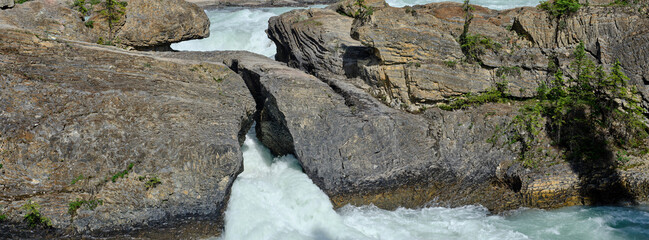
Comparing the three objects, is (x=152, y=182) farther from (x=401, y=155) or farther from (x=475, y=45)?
(x=475, y=45)

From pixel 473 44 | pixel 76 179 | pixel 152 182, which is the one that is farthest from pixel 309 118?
pixel 473 44

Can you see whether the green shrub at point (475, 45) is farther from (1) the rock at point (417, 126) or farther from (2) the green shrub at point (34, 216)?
(2) the green shrub at point (34, 216)

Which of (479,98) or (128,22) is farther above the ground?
(479,98)

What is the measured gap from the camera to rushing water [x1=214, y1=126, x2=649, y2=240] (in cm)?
981

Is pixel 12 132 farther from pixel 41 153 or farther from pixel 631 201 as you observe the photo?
pixel 631 201

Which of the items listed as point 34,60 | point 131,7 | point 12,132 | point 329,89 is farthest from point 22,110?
point 131,7

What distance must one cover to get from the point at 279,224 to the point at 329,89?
13.0 feet

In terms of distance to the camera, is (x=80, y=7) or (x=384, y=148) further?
(x=80, y=7)

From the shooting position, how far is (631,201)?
1091 cm

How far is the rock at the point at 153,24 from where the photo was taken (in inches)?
640

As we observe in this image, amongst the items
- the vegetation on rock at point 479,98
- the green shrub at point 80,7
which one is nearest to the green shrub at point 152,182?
the vegetation on rock at point 479,98

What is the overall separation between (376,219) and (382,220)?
5.1 inches

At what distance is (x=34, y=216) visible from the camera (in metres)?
8.72

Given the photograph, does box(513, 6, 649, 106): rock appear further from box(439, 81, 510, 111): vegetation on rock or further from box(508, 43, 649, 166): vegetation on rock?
box(439, 81, 510, 111): vegetation on rock
